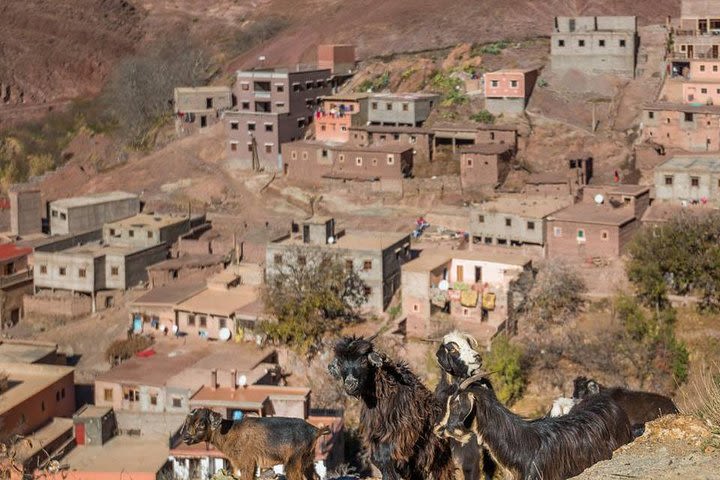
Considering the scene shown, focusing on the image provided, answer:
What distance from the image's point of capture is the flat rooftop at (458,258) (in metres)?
29.0

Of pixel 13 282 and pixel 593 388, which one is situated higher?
pixel 593 388

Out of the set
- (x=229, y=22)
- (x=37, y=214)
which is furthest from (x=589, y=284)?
(x=229, y=22)

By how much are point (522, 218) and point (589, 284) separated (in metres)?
2.98

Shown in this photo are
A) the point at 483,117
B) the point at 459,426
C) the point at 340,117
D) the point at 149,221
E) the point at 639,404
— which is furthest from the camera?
the point at 340,117

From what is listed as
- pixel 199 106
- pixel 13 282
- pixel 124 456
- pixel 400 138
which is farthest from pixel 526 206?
pixel 199 106

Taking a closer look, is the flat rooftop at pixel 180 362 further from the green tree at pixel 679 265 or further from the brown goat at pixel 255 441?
the brown goat at pixel 255 441

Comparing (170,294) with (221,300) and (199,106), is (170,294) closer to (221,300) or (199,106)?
(221,300)

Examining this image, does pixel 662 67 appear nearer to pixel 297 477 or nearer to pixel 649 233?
pixel 649 233

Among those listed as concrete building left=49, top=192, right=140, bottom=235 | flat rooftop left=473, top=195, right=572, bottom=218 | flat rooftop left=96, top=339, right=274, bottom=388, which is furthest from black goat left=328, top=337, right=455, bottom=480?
concrete building left=49, top=192, right=140, bottom=235

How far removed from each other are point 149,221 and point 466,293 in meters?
12.6

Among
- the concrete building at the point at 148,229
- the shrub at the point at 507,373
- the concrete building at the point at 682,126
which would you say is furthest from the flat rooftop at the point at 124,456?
the concrete building at the point at 682,126

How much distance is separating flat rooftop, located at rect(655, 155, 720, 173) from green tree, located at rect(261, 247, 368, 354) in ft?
26.2

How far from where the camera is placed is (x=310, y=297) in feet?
95.7

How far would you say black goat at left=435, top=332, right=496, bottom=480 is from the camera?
271 inches
